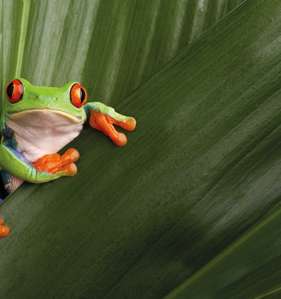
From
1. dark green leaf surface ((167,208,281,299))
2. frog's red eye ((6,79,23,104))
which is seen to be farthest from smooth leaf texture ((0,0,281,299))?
frog's red eye ((6,79,23,104))

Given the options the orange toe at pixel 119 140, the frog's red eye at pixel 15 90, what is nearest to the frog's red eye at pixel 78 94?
the frog's red eye at pixel 15 90

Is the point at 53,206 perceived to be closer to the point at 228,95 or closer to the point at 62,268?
the point at 62,268

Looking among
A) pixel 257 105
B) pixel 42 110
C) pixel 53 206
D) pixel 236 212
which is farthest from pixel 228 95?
pixel 42 110

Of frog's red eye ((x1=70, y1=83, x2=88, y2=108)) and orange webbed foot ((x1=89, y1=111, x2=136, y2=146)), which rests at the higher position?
frog's red eye ((x1=70, y1=83, x2=88, y2=108))

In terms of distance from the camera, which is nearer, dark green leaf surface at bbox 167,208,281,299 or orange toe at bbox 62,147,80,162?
dark green leaf surface at bbox 167,208,281,299

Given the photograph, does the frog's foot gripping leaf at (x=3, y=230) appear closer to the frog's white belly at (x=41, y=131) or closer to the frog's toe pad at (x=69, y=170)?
the frog's toe pad at (x=69, y=170)

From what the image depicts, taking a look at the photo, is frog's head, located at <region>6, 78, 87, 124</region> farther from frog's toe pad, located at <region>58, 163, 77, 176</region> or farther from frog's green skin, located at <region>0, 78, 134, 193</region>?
frog's toe pad, located at <region>58, 163, 77, 176</region>
